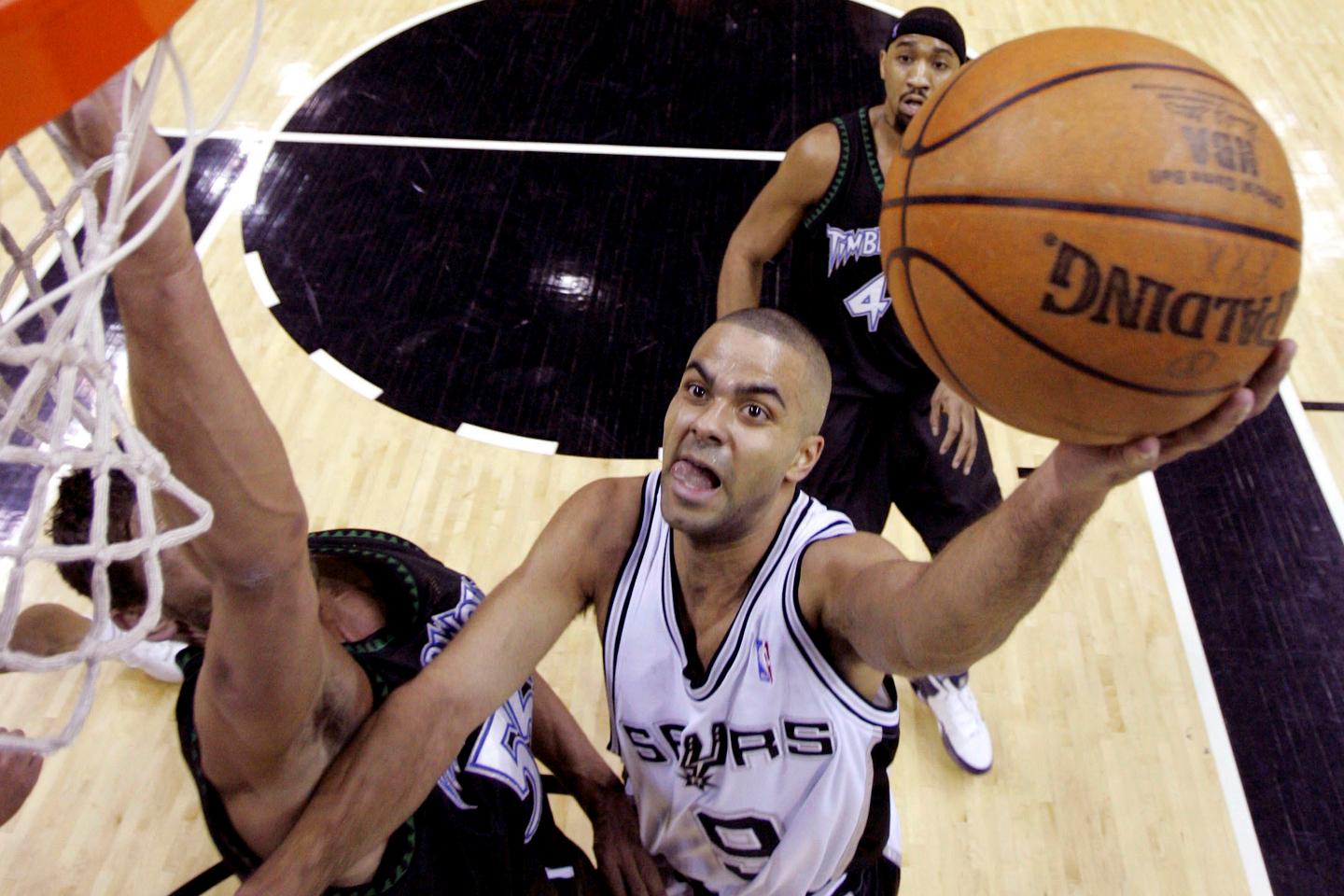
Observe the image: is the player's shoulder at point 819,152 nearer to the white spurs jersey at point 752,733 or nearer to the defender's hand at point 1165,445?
the white spurs jersey at point 752,733

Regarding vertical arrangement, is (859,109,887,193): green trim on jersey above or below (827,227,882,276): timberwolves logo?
above

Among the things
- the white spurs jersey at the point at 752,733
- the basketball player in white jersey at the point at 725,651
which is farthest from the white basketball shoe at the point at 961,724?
the white spurs jersey at the point at 752,733

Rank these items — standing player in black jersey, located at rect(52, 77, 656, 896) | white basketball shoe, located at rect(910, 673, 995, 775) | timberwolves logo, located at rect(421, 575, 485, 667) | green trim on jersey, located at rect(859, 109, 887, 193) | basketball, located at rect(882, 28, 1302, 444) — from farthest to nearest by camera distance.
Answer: white basketball shoe, located at rect(910, 673, 995, 775), green trim on jersey, located at rect(859, 109, 887, 193), timberwolves logo, located at rect(421, 575, 485, 667), basketball, located at rect(882, 28, 1302, 444), standing player in black jersey, located at rect(52, 77, 656, 896)

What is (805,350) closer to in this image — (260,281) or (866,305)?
(866,305)

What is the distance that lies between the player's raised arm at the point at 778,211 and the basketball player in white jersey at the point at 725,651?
0.84 m

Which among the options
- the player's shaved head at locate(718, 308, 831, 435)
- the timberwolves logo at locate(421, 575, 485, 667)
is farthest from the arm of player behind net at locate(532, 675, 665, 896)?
the player's shaved head at locate(718, 308, 831, 435)

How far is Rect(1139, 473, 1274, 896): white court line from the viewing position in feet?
9.73

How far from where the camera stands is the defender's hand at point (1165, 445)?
4.21ft

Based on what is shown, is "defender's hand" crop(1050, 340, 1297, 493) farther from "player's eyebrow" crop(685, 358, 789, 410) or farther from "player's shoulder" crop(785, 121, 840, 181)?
"player's shoulder" crop(785, 121, 840, 181)

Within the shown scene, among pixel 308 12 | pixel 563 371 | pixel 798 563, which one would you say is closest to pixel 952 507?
pixel 798 563

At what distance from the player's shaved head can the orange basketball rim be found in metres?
1.28

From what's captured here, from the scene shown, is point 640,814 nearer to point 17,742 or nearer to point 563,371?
point 17,742

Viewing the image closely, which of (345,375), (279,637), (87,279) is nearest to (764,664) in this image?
(279,637)

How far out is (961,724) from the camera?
3.18 m
